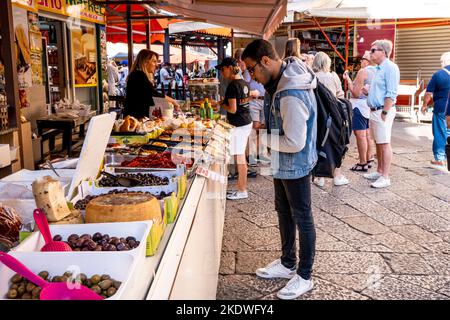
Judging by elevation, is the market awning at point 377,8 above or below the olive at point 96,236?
above

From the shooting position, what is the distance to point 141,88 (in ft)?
20.5

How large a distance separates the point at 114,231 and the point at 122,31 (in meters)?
12.5

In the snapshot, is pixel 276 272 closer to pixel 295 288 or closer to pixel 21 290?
pixel 295 288

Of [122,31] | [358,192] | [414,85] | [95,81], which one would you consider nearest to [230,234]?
[358,192]

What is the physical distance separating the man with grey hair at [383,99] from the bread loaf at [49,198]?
5443 mm

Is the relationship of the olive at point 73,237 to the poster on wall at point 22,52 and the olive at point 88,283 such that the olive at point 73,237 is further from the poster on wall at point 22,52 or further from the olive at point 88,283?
the poster on wall at point 22,52

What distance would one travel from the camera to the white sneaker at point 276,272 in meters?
4.00

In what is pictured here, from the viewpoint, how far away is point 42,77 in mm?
7777

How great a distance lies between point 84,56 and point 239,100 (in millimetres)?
4602

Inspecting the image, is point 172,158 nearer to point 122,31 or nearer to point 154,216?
point 154,216

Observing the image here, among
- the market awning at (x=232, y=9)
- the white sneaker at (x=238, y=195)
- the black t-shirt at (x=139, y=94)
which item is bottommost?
the white sneaker at (x=238, y=195)

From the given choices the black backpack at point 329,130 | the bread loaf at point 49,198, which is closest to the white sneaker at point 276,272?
the black backpack at point 329,130

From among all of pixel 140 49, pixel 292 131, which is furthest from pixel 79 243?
pixel 140 49

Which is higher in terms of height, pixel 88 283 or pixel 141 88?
pixel 141 88
